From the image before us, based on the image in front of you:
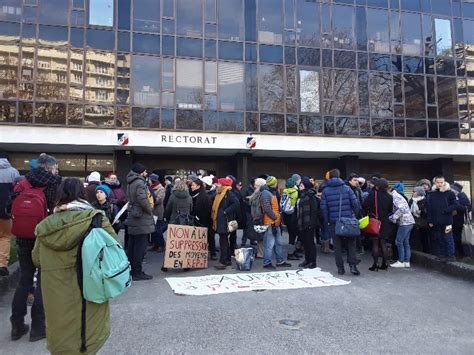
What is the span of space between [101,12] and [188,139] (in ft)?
22.5

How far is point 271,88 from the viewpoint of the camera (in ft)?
66.9

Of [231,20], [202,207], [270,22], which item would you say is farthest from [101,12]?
[202,207]

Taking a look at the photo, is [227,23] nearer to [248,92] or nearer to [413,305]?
[248,92]

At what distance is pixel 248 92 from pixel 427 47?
1044 cm

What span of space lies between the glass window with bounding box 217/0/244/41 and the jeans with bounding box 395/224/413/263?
1453 centimetres

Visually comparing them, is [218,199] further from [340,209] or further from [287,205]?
[340,209]

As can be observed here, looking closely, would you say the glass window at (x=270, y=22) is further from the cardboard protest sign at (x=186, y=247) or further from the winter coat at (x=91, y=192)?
the winter coat at (x=91, y=192)

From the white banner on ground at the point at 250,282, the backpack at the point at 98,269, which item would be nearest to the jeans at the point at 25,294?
the backpack at the point at 98,269

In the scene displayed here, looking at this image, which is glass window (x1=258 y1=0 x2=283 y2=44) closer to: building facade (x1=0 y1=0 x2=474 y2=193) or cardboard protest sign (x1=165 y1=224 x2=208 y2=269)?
building facade (x1=0 y1=0 x2=474 y2=193)

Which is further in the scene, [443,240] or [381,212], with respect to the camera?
[443,240]

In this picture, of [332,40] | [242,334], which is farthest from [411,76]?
[242,334]

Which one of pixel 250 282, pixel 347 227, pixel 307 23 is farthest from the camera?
pixel 307 23

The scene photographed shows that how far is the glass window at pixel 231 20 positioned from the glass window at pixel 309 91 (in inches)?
146

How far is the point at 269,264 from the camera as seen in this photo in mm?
8250
